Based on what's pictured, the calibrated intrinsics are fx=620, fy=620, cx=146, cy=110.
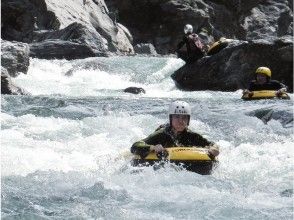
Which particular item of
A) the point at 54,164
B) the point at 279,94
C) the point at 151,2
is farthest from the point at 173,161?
the point at 151,2

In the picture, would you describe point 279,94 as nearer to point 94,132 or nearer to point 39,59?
point 94,132

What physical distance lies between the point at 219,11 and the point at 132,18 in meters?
6.16

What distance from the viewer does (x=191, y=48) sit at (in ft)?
65.0

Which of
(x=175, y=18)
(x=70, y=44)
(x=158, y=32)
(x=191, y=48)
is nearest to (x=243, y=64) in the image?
(x=191, y=48)

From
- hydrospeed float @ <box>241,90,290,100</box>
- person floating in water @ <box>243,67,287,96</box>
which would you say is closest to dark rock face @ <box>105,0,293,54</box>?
person floating in water @ <box>243,67,287,96</box>

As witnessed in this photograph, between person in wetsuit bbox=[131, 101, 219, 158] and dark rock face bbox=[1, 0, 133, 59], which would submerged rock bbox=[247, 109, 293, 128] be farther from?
dark rock face bbox=[1, 0, 133, 59]

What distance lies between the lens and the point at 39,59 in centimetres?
2256

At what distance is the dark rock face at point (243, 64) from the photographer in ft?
62.1

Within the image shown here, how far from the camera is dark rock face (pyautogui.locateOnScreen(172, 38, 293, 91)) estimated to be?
18.9 m

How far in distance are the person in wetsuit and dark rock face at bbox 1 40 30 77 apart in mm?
10398

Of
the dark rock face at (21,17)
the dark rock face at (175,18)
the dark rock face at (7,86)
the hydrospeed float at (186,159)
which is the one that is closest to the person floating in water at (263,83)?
the dark rock face at (7,86)

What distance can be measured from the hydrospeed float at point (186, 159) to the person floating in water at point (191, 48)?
1205 cm

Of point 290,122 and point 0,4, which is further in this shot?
point 0,4

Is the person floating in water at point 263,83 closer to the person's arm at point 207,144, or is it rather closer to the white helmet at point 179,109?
the person's arm at point 207,144
